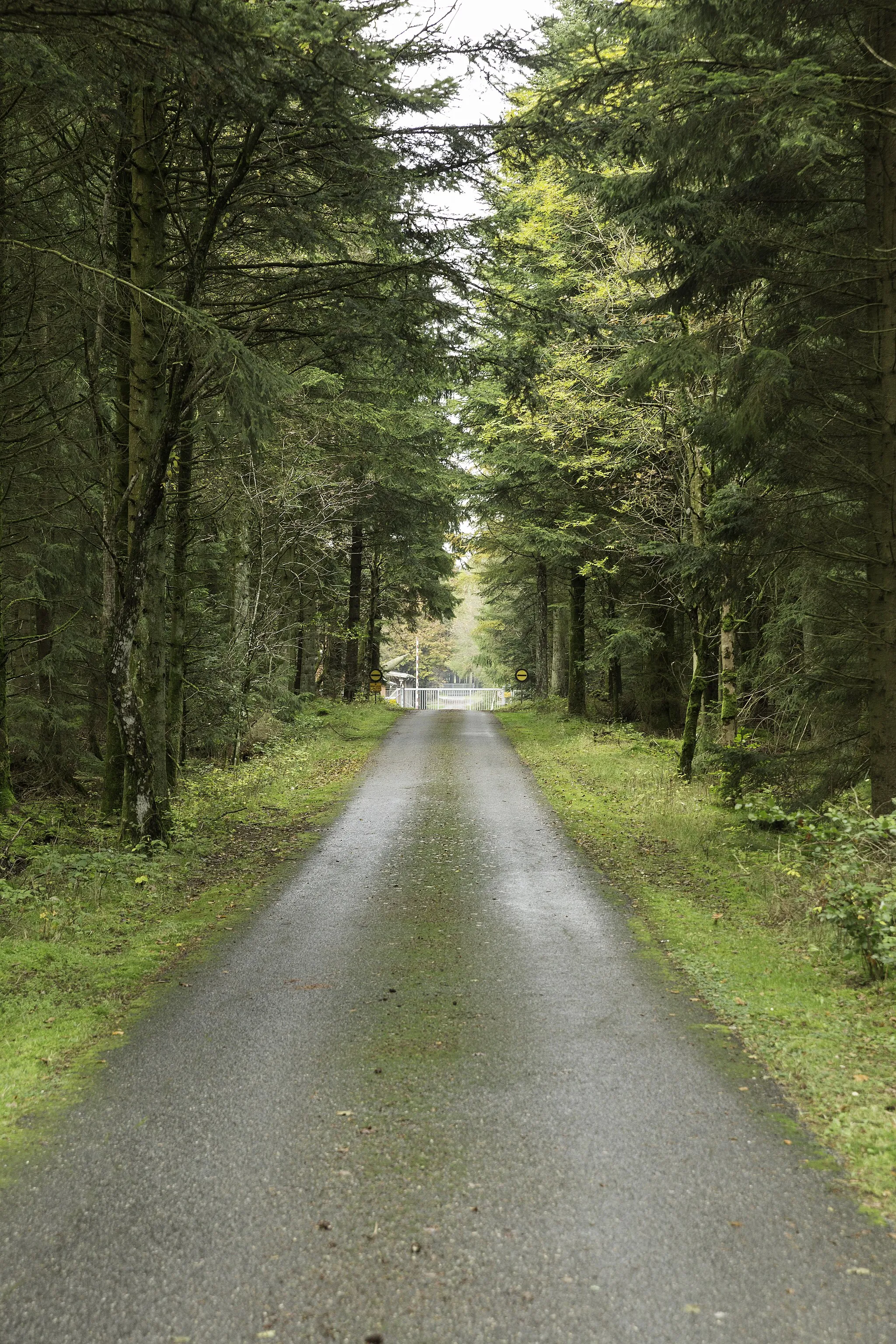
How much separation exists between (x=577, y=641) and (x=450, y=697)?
41.4 metres

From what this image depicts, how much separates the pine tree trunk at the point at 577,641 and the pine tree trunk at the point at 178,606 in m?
12.9

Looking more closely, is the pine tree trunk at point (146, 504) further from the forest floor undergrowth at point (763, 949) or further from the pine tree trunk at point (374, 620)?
the pine tree trunk at point (374, 620)

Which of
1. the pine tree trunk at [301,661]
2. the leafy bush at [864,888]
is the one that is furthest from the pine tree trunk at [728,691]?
the pine tree trunk at [301,661]

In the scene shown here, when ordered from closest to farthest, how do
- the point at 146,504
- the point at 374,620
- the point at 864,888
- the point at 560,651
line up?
the point at 864,888
the point at 146,504
the point at 374,620
the point at 560,651

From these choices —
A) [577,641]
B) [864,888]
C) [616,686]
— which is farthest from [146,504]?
[616,686]

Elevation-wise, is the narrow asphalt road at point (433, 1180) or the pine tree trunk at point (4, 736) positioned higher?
the pine tree trunk at point (4, 736)

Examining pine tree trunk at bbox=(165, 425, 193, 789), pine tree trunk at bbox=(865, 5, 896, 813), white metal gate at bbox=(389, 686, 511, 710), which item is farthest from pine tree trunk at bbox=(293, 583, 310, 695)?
white metal gate at bbox=(389, 686, 511, 710)

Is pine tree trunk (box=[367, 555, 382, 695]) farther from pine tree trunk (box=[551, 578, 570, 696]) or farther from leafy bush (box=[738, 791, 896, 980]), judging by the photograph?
leafy bush (box=[738, 791, 896, 980])

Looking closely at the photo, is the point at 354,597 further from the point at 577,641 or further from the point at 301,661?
the point at 577,641

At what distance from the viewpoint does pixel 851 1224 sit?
3.41 m

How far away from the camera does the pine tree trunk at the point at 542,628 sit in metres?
29.9

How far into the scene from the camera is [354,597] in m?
26.2

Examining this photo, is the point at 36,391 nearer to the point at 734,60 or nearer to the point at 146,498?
the point at 146,498

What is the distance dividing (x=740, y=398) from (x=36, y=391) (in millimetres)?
8305
